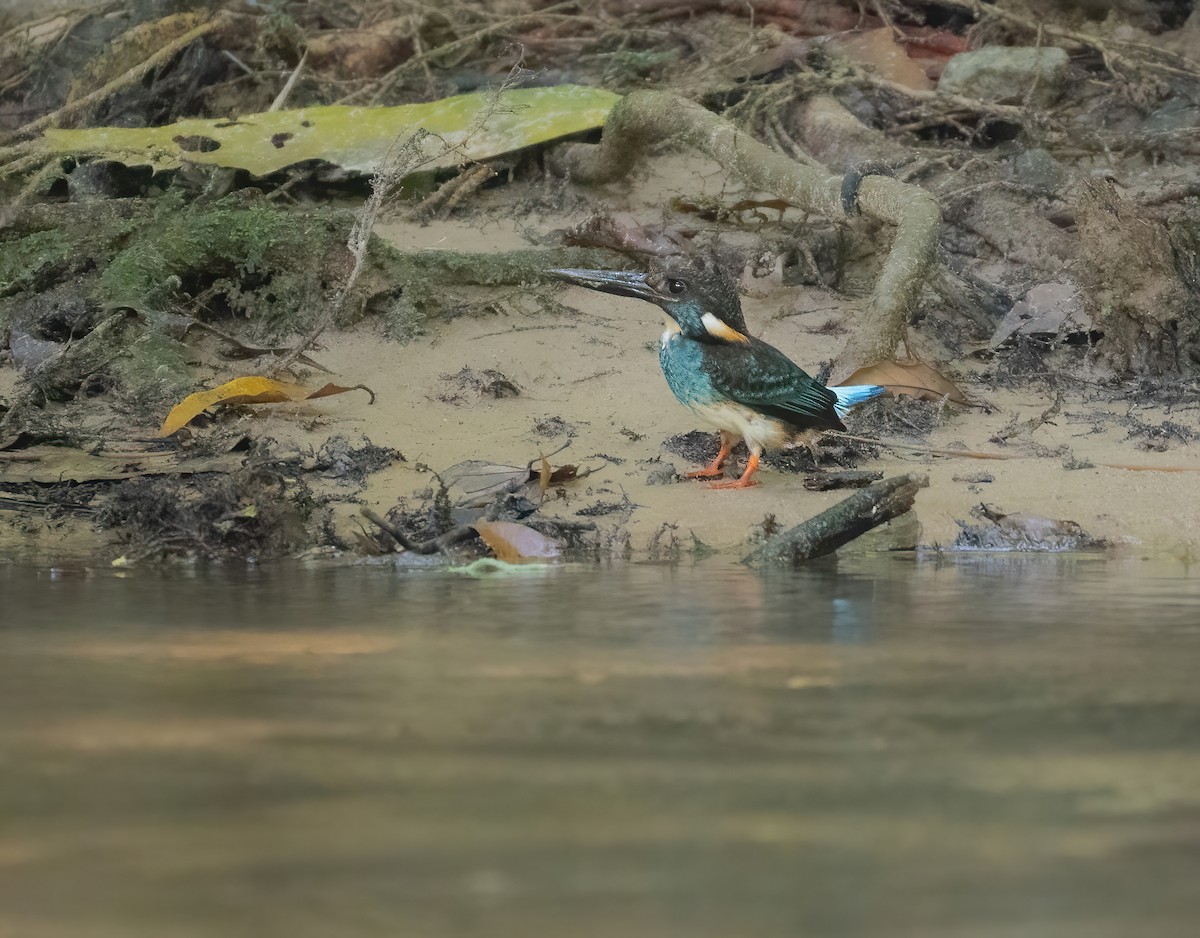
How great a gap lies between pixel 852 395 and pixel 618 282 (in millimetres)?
938

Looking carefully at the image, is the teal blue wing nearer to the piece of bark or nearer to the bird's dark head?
the bird's dark head

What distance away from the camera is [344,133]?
25.0 feet

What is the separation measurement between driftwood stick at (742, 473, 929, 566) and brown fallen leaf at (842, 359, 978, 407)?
1.45 m

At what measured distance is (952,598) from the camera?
3.27 meters

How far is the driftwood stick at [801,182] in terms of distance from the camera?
5.81m

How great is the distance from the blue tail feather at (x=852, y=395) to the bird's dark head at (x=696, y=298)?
1.26ft

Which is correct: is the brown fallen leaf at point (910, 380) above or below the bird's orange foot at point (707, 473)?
above

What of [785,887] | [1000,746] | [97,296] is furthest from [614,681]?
[97,296]

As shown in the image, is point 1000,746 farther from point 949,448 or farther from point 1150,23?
point 1150,23

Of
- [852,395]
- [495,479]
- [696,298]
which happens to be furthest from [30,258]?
[852,395]

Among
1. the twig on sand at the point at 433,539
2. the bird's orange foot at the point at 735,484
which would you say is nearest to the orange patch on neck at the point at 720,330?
the bird's orange foot at the point at 735,484

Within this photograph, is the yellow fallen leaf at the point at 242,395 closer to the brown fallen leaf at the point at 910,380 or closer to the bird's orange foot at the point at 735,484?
the bird's orange foot at the point at 735,484

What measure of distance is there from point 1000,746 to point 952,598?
1.47 meters

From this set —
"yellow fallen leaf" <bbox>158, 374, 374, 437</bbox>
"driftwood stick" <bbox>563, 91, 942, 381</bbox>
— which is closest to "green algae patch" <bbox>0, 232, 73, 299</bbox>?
"yellow fallen leaf" <bbox>158, 374, 374, 437</bbox>
